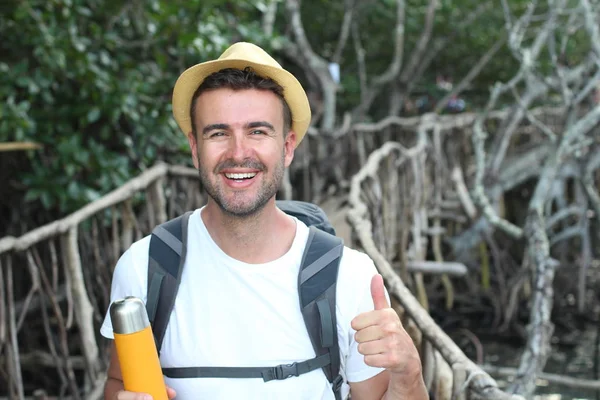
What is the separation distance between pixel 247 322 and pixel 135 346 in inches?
11.9

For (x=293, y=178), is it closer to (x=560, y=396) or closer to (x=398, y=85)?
(x=398, y=85)

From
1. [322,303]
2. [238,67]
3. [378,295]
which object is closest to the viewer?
[378,295]

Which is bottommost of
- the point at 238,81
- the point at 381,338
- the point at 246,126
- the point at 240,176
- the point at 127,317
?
the point at 381,338

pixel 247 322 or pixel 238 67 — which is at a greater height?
pixel 238 67

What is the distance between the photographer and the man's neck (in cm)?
152

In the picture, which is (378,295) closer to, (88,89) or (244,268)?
(244,268)

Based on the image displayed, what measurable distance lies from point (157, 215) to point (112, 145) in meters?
1.20

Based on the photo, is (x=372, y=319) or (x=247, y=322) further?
(x=247, y=322)

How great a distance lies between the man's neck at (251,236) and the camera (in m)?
1.52

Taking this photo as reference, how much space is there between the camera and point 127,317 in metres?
1.17

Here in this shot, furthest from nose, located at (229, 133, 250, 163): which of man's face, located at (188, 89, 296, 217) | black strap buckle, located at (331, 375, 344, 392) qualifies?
black strap buckle, located at (331, 375, 344, 392)

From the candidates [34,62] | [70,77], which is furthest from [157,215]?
[34,62]

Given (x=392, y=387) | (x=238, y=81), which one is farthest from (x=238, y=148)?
(x=392, y=387)

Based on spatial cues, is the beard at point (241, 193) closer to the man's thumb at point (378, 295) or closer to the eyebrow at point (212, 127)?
the eyebrow at point (212, 127)
